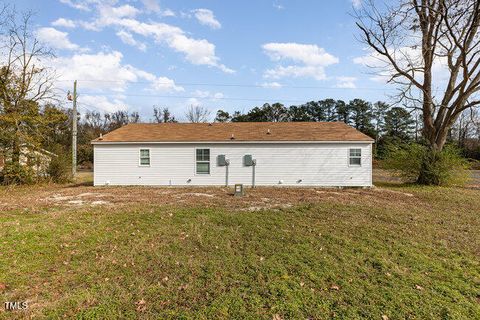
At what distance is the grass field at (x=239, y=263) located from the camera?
3.36 metres

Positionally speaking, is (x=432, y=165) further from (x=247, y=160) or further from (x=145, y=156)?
(x=145, y=156)

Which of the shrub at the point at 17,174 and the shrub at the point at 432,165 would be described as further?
the shrub at the point at 432,165

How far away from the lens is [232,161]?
14.5 metres

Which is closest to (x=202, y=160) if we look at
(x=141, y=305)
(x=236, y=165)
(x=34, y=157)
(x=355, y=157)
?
(x=236, y=165)

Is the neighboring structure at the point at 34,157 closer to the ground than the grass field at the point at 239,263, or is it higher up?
higher up

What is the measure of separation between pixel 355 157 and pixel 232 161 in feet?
21.7

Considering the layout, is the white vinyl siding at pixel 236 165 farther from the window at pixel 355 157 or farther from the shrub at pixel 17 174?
the shrub at pixel 17 174

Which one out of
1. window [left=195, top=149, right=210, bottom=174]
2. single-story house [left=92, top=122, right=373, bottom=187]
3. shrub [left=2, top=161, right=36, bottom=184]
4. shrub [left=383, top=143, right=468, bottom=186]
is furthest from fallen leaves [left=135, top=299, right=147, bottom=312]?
shrub [left=383, top=143, right=468, bottom=186]

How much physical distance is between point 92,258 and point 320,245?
4.30 m

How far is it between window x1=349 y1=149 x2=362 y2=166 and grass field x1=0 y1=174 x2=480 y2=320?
6.18 meters

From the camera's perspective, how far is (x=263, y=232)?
6.12 meters

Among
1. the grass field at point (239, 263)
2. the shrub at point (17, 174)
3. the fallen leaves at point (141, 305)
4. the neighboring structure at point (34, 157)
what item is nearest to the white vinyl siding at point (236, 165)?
the neighboring structure at point (34, 157)

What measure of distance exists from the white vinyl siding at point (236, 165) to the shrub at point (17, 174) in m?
3.88

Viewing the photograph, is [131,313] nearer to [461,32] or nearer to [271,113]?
[461,32]
